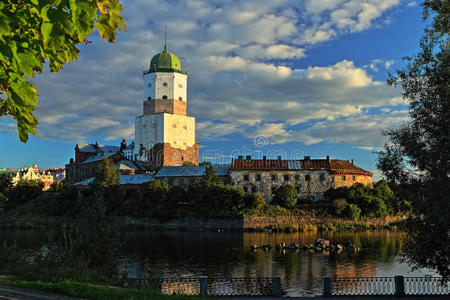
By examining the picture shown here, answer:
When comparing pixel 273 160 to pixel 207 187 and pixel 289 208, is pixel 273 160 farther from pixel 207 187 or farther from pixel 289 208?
pixel 207 187

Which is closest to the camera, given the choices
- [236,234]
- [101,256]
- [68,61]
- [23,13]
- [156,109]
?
[23,13]

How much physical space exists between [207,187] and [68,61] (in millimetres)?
56366

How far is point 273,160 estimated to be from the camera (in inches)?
2813

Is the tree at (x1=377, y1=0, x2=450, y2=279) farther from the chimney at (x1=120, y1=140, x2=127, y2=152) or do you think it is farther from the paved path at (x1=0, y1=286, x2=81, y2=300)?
the chimney at (x1=120, y1=140, x2=127, y2=152)

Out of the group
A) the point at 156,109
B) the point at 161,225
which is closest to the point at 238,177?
the point at 161,225

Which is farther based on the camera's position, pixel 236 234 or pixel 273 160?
pixel 273 160

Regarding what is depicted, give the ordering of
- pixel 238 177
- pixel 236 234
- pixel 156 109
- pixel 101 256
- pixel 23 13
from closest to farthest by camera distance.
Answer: pixel 23 13 → pixel 101 256 → pixel 236 234 → pixel 238 177 → pixel 156 109

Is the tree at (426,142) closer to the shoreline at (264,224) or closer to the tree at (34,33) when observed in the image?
the tree at (34,33)

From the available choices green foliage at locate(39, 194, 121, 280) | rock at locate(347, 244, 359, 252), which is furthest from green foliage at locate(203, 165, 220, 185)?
green foliage at locate(39, 194, 121, 280)

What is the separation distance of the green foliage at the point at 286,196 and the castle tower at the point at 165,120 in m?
29.4

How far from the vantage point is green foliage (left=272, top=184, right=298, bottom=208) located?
63.0 metres

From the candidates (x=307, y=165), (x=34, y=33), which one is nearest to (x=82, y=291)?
(x=34, y=33)

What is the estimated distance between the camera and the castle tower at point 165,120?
8669 cm

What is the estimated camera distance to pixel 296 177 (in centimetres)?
6888
